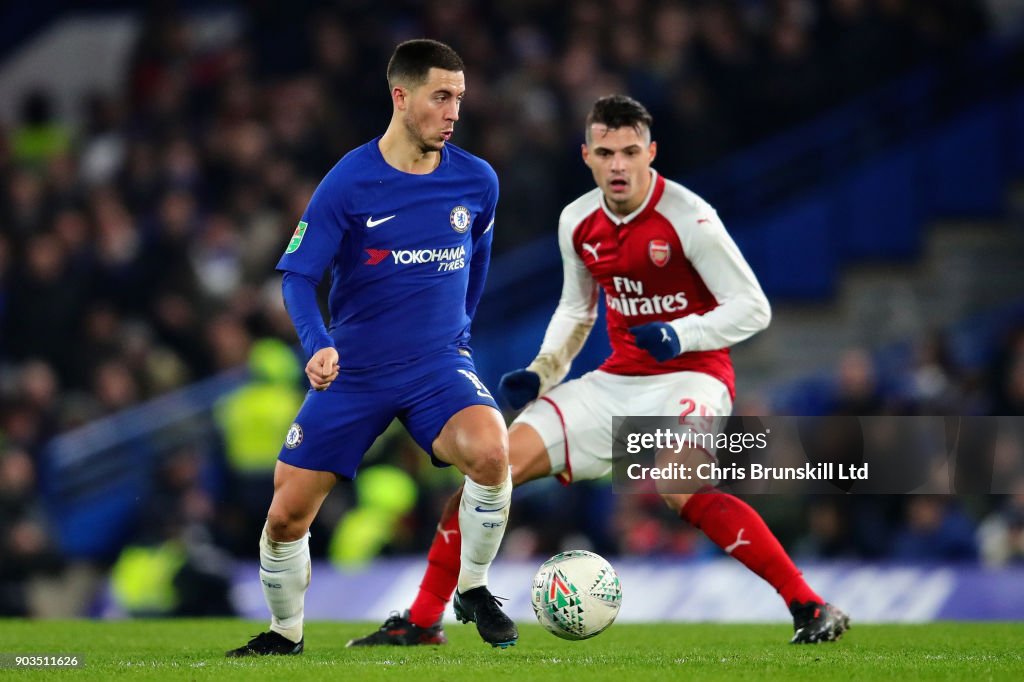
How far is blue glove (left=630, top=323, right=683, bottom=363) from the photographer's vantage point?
630 centimetres

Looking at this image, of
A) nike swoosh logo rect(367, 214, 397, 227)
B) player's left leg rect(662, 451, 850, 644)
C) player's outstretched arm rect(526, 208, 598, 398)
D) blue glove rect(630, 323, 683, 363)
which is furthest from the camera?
player's outstretched arm rect(526, 208, 598, 398)

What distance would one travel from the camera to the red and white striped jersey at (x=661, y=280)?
650 centimetres

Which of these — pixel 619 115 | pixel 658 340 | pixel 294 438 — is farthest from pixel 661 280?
pixel 294 438

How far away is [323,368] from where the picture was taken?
17.9 feet

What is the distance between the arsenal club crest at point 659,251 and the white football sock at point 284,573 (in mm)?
1855

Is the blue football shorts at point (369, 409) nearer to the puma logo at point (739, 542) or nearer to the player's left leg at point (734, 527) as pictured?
the player's left leg at point (734, 527)

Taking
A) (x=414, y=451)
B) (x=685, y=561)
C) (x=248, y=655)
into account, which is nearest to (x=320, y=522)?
(x=414, y=451)

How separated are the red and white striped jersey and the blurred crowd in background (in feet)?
11.5

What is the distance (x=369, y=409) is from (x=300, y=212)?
7501mm

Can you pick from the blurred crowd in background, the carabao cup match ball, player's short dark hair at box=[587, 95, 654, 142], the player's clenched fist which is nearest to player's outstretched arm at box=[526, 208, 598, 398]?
player's short dark hair at box=[587, 95, 654, 142]

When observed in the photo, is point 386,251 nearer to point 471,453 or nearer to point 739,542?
point 471,453

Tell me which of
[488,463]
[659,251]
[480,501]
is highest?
[659,251]

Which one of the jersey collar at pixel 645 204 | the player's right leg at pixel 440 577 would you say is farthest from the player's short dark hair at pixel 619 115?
the player's right leg at pixel 440 577

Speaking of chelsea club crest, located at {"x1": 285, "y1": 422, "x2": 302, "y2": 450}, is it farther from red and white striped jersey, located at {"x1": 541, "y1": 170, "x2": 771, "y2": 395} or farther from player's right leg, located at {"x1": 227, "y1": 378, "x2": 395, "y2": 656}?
red and white striped jersey, located at {"x1": 541, "y1": 170, "x2": 771, "y2": 395}
